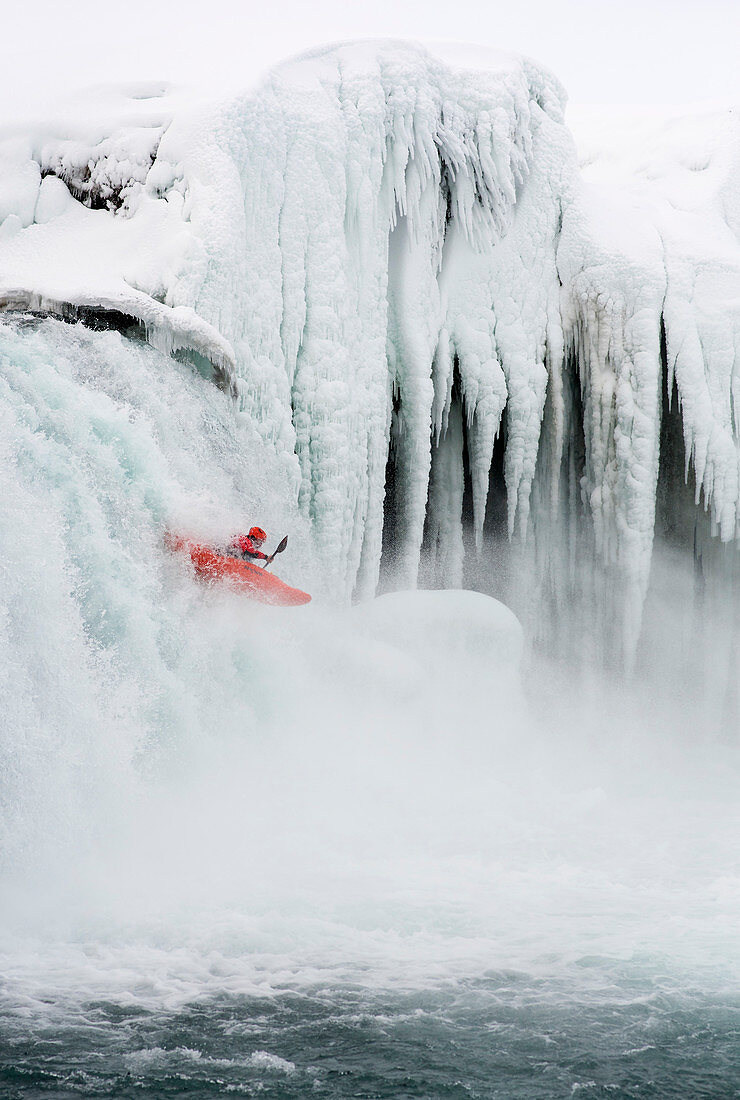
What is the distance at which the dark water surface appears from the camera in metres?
3.29

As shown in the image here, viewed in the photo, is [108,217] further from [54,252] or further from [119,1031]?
[119,1031]

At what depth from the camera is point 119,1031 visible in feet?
11.7

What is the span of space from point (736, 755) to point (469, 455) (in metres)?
3.92

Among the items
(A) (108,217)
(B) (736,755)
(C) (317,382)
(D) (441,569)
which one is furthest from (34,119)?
(B) (736,755)

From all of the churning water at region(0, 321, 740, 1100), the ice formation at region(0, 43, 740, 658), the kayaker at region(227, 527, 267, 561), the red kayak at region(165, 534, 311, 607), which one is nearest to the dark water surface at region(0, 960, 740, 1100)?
the churning water at region(0, 321, 740, 1100)

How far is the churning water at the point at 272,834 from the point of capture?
3584 mm

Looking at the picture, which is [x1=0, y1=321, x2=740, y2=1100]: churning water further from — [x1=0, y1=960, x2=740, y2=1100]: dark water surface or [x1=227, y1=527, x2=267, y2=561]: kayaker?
[x1=227, y1=527, x2=267, y2=561]: kayaker

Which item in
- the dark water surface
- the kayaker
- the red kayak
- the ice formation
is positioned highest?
the ice formation

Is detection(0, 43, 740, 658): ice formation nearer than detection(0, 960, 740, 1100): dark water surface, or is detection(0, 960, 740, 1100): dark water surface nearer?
detection(0, 960, 740, 1100): dark water surface

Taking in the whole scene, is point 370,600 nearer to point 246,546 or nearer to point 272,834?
point 246,546

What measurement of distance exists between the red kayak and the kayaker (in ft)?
0.21

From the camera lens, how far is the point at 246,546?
20.3 feet

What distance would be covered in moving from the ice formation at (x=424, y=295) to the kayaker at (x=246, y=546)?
3.65 ft

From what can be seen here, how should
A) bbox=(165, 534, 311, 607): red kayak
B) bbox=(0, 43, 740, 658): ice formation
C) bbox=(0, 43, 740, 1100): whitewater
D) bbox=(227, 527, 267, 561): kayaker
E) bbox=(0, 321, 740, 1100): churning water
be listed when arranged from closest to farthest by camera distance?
bbox=(0, 321, 740, 1100): churning water → bbox=(0, 43, 740, 1100): whitewater → bbox=(165, 534, 311, 607): red kayak → bbox=(227, 527, 267, 561): kayaker → bbox=(0, 43, 740, 658): ice formation
